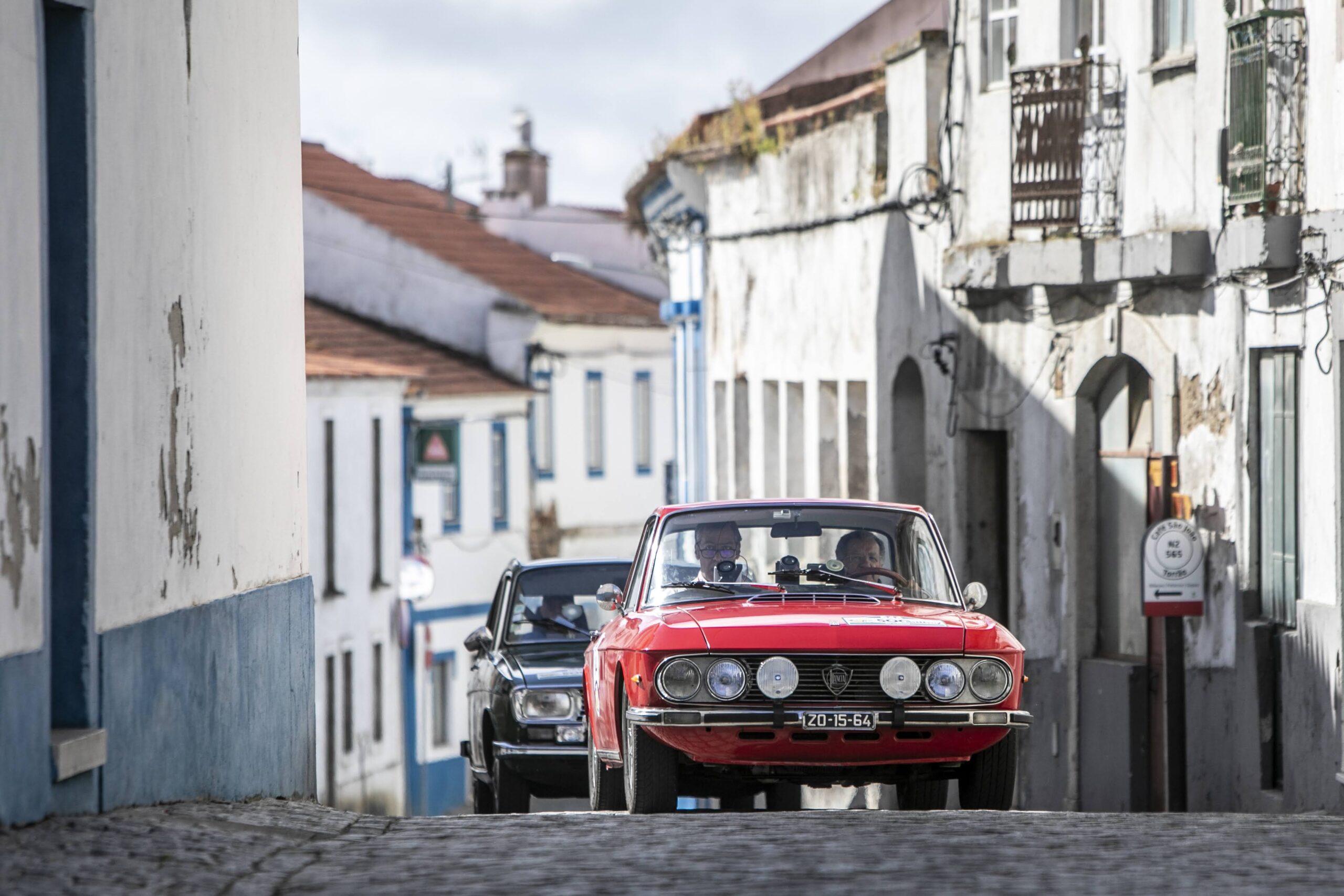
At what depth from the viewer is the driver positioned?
1124 centimetres

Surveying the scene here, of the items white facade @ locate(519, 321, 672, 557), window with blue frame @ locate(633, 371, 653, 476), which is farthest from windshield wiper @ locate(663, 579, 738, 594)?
window with blue frame @ locate(633, 371, 653, 476)

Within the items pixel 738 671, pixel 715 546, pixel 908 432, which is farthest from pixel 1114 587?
pixel 738 671

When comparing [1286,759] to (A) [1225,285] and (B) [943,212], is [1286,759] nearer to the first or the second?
(A) [1225,285]

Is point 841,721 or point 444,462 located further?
point 444,462

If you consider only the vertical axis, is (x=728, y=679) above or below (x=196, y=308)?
below

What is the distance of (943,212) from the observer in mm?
21078

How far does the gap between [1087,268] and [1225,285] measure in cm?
192

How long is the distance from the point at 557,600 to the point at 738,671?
596 centimetres

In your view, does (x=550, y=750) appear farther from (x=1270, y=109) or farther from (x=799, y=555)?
(x=1270, y=109)

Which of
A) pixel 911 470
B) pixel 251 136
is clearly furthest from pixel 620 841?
pixel 911 470

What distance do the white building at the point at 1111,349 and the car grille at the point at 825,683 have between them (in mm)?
4466

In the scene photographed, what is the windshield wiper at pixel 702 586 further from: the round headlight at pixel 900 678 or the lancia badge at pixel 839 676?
the round headlight at pixel 900 678

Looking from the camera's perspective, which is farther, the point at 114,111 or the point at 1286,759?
the point at 1286,759

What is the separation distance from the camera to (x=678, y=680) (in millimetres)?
9992
